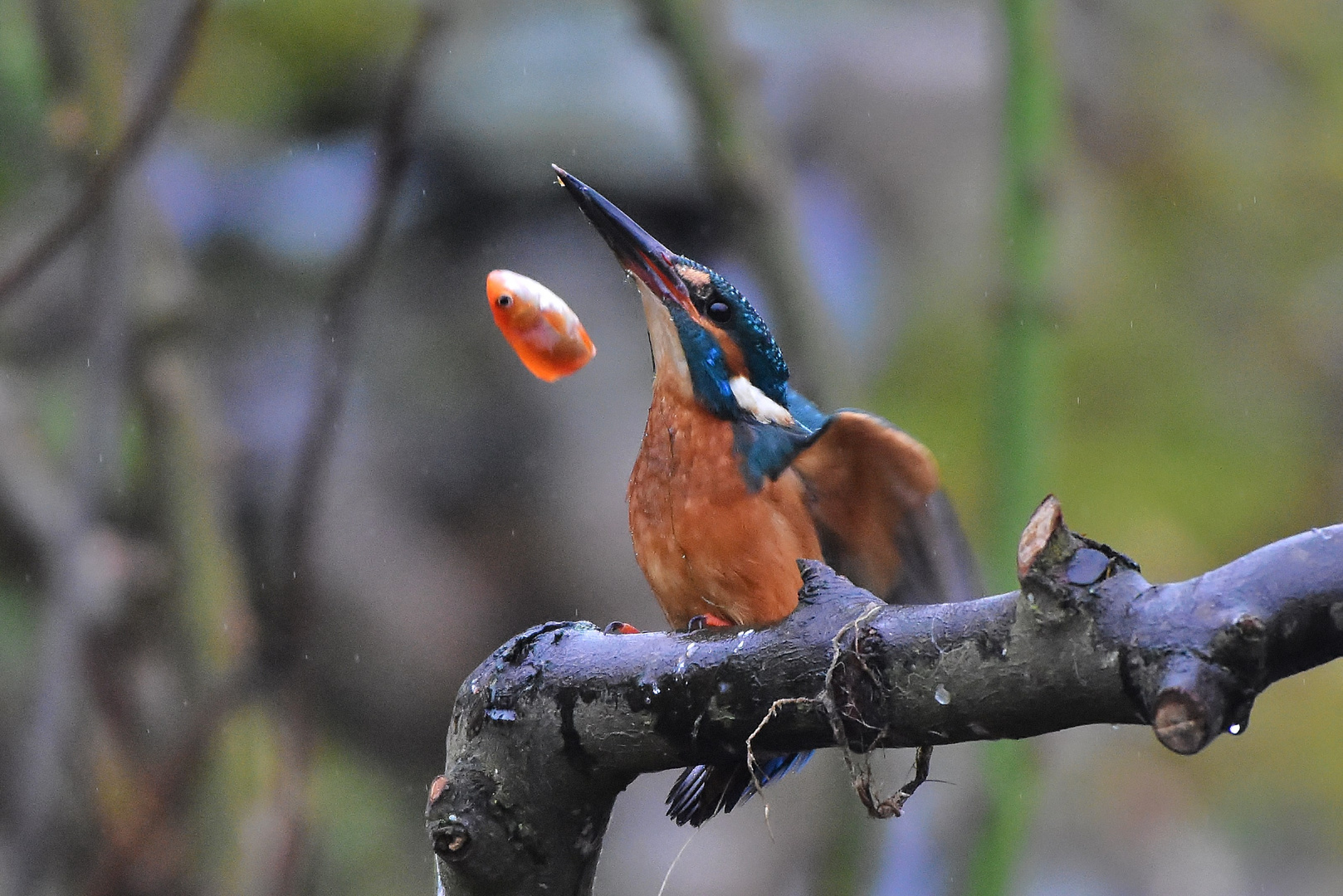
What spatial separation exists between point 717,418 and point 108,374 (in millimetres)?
877

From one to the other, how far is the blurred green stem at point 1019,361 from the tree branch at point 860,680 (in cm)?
118

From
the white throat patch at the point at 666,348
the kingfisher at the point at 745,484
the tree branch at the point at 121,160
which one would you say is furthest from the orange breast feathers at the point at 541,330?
the tree branch at the point at 121,160

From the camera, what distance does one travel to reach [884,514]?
65.4 inches

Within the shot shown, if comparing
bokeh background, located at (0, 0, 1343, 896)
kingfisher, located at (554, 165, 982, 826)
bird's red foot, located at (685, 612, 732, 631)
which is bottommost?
bokeh background, located at (0, 0, 1343, 896)

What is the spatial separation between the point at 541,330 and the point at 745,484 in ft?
0.98

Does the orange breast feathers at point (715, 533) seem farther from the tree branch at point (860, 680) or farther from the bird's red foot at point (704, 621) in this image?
the tree branch at point (860, 680)

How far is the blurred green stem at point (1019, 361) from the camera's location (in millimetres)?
2139

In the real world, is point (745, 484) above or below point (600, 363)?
above


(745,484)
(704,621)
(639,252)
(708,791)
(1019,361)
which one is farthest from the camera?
(1019,361)

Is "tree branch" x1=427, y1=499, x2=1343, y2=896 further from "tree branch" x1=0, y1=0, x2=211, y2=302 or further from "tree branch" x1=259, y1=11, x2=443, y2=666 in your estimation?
"tree branch" x1=0, y1=0, x2=211, y2=302

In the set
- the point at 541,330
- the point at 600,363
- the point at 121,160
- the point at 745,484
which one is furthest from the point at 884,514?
the point at 600,363

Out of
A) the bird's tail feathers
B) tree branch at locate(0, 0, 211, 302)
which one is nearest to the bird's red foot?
the bird's tail feathers

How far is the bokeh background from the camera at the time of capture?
2717 millimetres

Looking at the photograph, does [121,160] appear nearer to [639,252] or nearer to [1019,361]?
[639,252]
